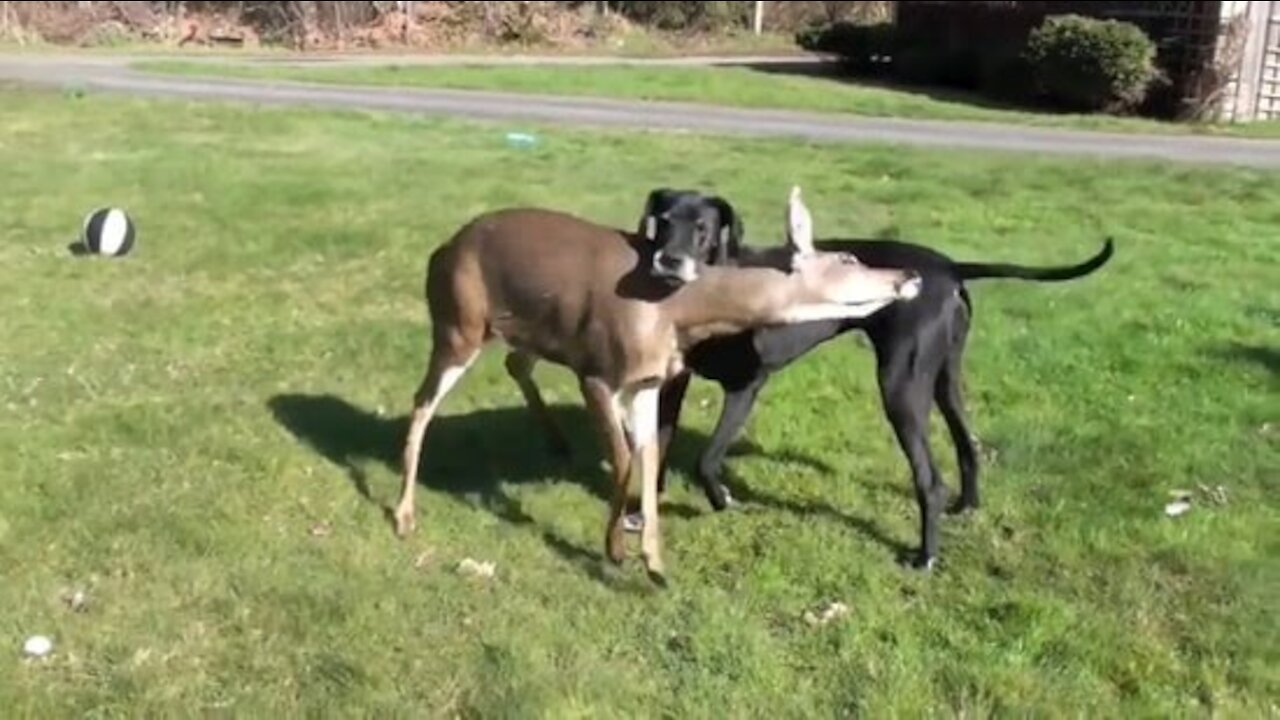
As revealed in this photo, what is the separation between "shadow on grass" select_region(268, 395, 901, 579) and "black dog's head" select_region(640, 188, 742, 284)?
1217 millimetres

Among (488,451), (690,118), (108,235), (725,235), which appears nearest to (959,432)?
(725,235)

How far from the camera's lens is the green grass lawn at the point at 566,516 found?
5.08 meters

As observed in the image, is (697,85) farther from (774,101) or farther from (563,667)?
(563,667)

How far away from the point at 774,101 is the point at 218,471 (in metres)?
19.3

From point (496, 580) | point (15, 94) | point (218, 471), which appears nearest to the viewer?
point (496, 580)

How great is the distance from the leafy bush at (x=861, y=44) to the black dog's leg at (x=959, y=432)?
2759 centimetres

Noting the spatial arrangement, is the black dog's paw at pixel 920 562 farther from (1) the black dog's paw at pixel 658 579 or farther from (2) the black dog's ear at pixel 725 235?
(2) the black dog's ear at pixel 725 235

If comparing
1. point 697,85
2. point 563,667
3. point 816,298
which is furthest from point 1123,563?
point 697,85

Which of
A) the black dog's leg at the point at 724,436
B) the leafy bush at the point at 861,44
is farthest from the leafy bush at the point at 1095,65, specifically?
the black dog's leg at the point at 724,436

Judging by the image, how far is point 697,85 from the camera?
2738 cm

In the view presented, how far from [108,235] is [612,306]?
6547 mm

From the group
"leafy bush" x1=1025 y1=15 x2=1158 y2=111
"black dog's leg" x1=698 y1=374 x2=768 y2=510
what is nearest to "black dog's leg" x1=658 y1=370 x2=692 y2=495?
"black dog's leg" x1=698 y1=374 x2=768 y2=510

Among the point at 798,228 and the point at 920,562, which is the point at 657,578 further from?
the point at 798,228

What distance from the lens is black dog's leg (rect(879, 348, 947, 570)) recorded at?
6.05 metres
